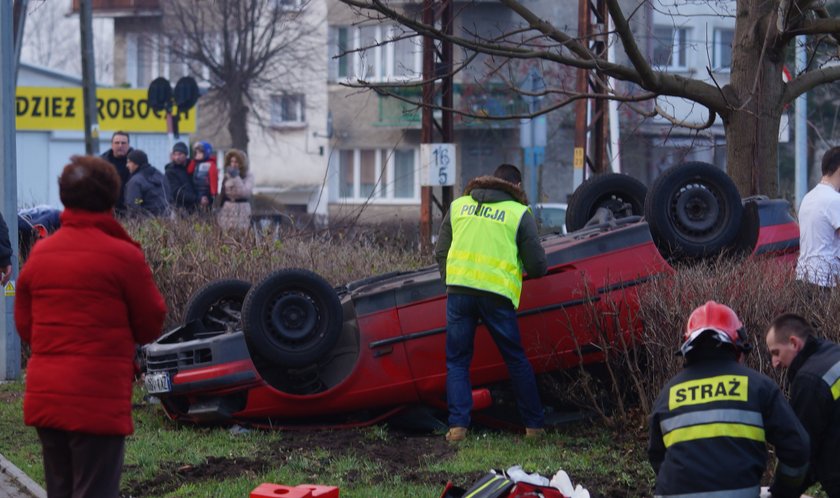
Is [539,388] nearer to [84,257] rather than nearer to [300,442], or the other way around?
[300,442]

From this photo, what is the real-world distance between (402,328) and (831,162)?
10.1 feet

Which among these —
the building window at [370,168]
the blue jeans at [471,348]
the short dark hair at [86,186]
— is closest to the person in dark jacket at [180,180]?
the blue jeans at [471,348]

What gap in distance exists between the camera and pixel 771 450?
7.06 metres

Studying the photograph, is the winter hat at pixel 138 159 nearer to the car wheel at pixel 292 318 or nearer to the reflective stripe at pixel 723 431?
the car wheel at pixel 292 318

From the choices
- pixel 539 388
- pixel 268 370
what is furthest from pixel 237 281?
pixel 539 388

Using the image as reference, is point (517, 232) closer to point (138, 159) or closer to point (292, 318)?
point (292, 318)

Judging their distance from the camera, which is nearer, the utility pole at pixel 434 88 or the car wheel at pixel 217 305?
the car wheel at pixel 217 305

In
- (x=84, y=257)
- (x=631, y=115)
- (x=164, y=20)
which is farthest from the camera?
(x=164, y=20)

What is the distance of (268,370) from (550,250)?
2.06 m

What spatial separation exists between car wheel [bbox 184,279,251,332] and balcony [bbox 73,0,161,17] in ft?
129

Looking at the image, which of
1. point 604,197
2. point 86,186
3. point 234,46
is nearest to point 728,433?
point 86,186

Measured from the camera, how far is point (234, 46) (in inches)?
1725

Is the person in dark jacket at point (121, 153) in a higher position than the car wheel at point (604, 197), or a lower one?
higher

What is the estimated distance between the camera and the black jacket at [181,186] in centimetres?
1677
